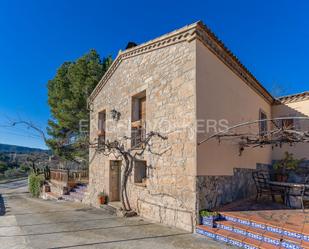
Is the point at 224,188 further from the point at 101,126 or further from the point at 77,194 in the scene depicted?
the point at 77,194

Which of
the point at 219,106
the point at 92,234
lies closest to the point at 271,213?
the point at 219,106

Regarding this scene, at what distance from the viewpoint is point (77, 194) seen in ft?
46.1

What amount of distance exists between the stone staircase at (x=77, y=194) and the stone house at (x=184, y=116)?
3.67 metres

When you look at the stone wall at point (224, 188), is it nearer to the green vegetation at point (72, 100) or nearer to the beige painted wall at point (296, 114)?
the beige painted wall at point (296, 114)

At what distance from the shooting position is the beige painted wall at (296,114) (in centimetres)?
1201

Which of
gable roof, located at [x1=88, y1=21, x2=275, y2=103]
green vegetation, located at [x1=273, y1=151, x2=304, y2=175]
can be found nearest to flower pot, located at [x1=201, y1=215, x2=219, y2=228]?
gable roof, located at [x1=88, y1=21, x2=275, y2=103]

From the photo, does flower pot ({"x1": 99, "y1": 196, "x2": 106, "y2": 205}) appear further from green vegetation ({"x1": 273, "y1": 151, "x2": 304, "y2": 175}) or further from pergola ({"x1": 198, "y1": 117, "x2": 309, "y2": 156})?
green vegetation ({"x1": 273, "y1": 151, "x2": 304, "y2": 175})

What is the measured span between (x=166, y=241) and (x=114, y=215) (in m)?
3.65

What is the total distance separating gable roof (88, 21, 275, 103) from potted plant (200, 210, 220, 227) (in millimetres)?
4876

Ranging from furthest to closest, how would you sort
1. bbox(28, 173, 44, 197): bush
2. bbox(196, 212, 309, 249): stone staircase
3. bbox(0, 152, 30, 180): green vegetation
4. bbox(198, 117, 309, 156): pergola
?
bbox(0, 152, 30, 180): green vegetation, bbox(28, 173, 44, 197): bush, bbox(198, 117, 309, 156): pergola, bbox(196, 212, 309, 249): stone staircase

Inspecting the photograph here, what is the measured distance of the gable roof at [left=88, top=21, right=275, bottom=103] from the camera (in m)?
7.18

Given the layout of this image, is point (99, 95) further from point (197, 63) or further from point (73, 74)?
point (197, 63)

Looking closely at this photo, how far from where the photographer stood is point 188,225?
6.60m

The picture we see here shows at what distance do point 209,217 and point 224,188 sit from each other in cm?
162
